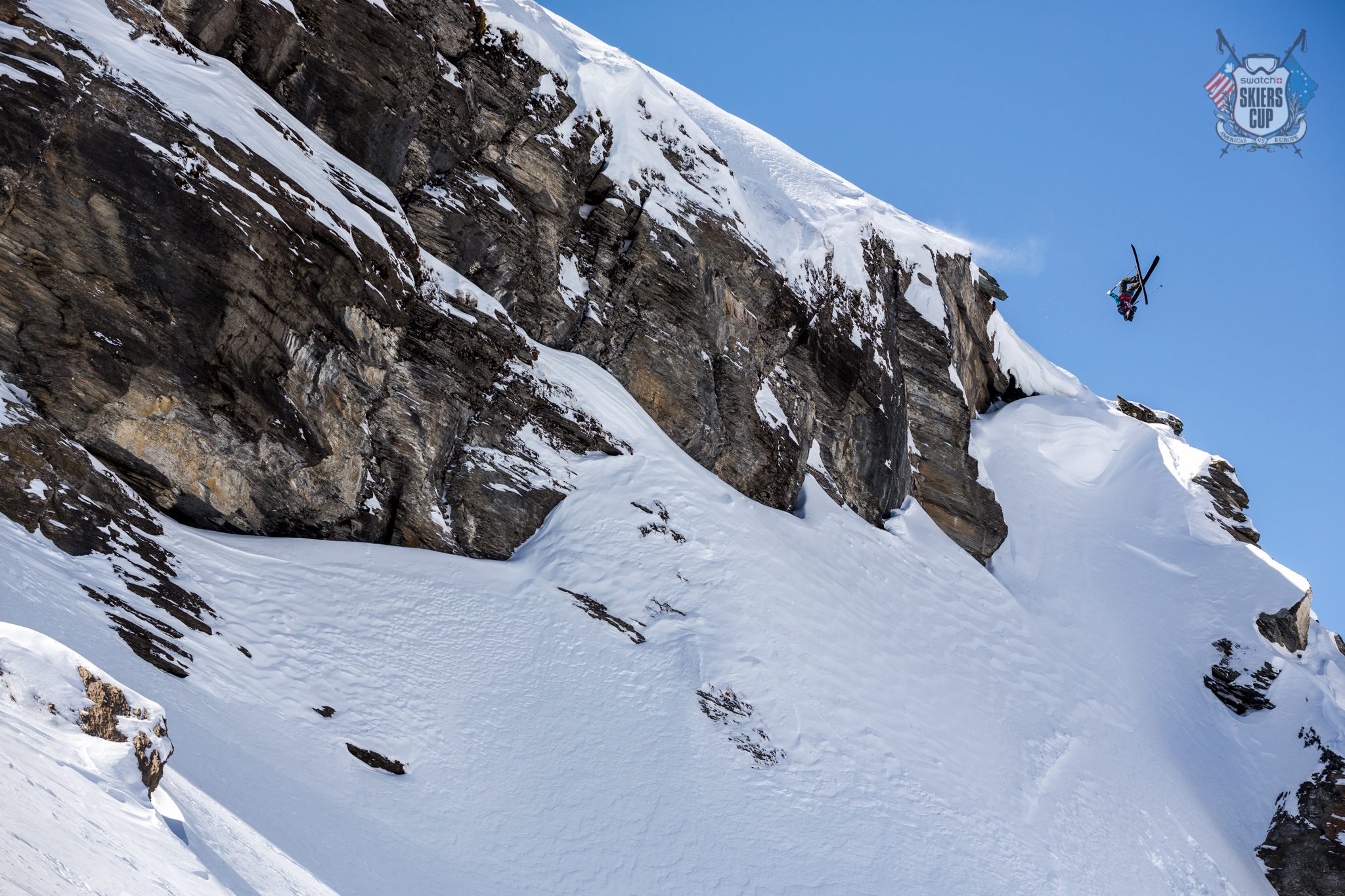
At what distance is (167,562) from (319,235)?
5755 mm

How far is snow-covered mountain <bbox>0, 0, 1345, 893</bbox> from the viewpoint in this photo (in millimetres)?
10867

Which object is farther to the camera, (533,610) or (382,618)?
(533,610)

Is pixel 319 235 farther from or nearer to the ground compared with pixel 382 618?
farther from the ground

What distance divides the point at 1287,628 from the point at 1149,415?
41.0ft

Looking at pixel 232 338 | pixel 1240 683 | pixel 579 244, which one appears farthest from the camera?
pixel 1240 683

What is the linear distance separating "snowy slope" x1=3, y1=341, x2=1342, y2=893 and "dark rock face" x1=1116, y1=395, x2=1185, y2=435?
30.8 ft

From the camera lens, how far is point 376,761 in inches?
471

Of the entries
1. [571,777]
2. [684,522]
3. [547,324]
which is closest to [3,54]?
[547,324]

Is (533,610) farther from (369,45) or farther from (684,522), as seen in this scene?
(369,45)

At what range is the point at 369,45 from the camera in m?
17.8

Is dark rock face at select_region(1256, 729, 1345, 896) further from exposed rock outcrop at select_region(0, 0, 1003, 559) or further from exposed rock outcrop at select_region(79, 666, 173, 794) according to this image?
exposed rock outcrop at select_region(79, 666, 173, 794)

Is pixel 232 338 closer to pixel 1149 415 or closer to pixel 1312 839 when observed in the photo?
pixel 1312 839

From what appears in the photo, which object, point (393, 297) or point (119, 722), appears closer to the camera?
point (119, 722)

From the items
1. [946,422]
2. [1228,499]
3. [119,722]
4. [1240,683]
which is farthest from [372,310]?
[1228,499]
